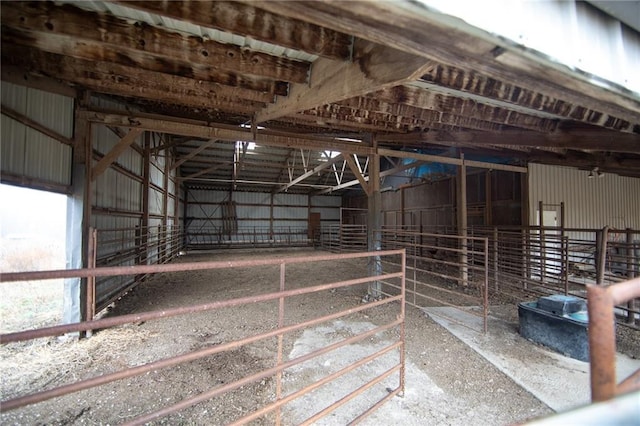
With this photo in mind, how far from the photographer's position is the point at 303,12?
97cm

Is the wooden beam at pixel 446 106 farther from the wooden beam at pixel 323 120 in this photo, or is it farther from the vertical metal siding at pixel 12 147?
the vertical metal siding at pixel 12 147

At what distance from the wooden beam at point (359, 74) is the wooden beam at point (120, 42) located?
19 cm

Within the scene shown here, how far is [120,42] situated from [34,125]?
1.74 meters

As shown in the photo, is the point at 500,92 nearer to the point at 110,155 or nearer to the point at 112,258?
the point at 110,155

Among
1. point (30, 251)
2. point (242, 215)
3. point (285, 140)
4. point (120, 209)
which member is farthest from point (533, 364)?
point (242, 215)

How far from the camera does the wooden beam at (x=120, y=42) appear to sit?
71.6 inches

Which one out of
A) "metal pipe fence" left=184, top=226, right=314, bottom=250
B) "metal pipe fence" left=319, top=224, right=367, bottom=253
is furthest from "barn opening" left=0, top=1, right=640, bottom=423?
"metal pipe fence" left=184, top=226, right=314, bottom=250

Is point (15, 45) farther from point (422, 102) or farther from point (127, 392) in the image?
point (422, 102)

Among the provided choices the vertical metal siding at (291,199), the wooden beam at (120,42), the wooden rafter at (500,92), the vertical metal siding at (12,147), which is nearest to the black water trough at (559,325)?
the wooden rafter at (500,92)

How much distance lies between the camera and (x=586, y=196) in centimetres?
733

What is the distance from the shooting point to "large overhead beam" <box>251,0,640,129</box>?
910 millimetres

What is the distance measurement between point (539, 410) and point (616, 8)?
2592mm

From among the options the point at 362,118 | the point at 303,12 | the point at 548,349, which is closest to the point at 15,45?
the point at 303,12

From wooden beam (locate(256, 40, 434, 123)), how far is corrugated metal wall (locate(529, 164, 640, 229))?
21.4 feet
